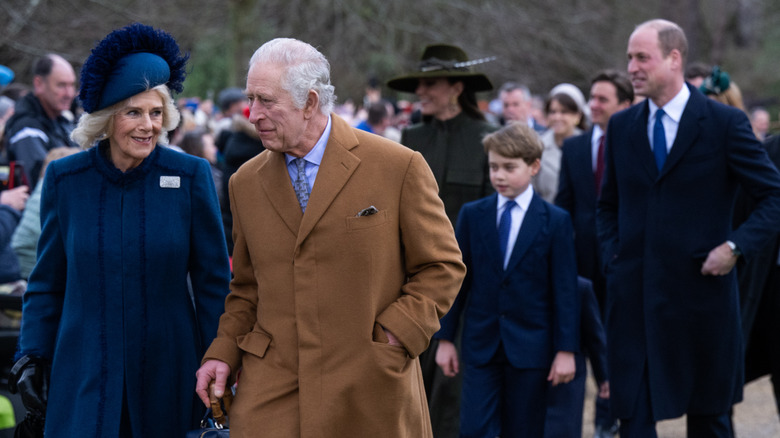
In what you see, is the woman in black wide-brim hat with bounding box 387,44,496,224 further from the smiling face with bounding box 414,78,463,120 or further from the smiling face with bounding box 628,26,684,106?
the smiling face with bounding box 628,26,684,106

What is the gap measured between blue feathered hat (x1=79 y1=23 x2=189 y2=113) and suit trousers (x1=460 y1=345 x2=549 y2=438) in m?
2.27

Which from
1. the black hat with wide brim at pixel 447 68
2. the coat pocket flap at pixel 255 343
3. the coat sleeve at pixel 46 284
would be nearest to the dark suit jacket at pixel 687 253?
the black hat with wide brim at pixel 447 68

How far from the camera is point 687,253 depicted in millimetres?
5102

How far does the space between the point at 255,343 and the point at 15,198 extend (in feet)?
11.2

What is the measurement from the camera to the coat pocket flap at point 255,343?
3436 mm

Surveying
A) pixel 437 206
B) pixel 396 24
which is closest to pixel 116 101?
pixel 437 206

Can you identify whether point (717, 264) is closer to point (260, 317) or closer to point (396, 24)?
point (260, 317)

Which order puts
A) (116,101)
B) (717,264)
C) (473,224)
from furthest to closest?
1. (473,224)
2. (717,264)
3. (116,101)

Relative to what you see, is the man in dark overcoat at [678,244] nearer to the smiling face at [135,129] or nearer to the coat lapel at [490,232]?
the coat lapel at [490,232]

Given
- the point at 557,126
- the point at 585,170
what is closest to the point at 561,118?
the point at 557,126

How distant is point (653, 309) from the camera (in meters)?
5.16

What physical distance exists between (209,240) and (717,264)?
98.3 inches

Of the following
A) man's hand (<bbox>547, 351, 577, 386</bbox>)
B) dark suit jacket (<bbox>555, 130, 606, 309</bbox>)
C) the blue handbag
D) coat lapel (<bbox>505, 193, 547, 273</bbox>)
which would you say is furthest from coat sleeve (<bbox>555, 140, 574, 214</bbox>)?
the blue handbag

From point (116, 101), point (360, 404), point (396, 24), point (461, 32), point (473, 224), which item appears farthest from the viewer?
point (461, 32)
